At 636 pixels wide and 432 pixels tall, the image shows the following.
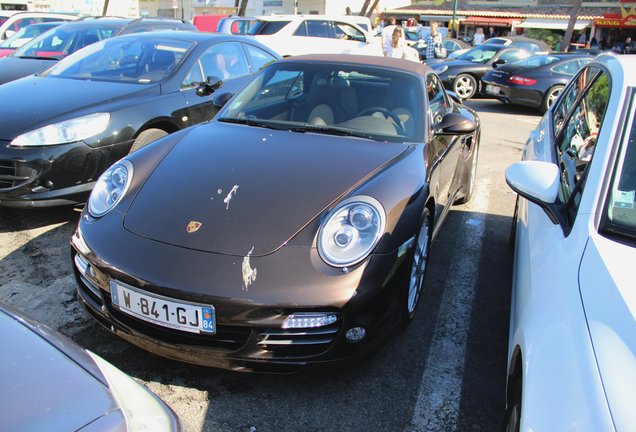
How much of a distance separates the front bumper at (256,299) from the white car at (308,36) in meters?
11.6

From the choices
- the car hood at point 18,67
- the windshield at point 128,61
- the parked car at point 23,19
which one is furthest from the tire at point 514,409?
the parked car at point 23,19

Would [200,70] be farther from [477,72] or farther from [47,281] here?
[477,72]

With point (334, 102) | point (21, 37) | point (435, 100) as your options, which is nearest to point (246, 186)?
point (334, 102)

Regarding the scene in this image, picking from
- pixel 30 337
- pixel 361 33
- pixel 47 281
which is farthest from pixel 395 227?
pixel 361 33

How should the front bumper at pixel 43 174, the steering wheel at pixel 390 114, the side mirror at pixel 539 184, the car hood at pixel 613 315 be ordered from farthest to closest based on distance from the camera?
the front bumper at pixel 43 174, the steering wheel at pixel 390 114, the side mirror at pixel 539 184, the car hood at pixel 613 315

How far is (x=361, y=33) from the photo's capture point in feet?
46.9

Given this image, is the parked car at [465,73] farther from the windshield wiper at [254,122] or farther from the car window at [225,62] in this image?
the windshield wiper at [254,122]

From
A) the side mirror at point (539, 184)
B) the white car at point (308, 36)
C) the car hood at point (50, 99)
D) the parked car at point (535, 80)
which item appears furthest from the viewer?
the white car at point (308, 36)

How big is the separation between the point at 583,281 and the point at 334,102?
93.8 inches

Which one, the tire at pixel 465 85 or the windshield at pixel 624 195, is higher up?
the windshield at pixel 624 195

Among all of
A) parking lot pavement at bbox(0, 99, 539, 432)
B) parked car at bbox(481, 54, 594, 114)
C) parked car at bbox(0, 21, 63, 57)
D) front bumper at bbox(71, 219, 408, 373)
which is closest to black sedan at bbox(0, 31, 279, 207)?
parking lot pavement at bbox(0, 99, 539, 432)

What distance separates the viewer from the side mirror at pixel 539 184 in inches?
Result: 82.3

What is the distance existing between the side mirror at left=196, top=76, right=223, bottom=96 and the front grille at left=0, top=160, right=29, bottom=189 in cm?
174

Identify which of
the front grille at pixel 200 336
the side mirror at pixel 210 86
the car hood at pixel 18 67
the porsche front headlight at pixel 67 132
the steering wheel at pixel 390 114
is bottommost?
the front grille at pixel 200 336
